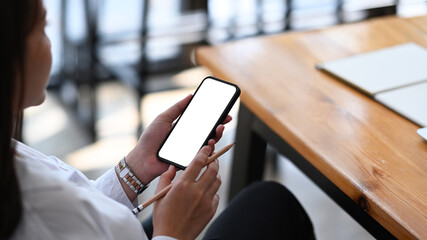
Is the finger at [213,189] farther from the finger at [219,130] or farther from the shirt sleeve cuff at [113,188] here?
the shirt sleeve cuff at [113,188]

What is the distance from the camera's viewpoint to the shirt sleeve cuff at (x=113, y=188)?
92 cm

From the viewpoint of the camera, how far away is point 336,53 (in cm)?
117

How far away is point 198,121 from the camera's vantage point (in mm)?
896

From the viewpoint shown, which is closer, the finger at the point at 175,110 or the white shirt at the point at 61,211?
the white shirt at the point at 61,211

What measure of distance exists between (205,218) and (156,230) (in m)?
0.08

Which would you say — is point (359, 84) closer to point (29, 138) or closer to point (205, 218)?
point (205, 218)

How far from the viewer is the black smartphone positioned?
88 centimetres

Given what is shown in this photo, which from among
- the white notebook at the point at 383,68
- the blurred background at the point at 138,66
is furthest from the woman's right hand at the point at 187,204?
the blurred background at the point at 138,66

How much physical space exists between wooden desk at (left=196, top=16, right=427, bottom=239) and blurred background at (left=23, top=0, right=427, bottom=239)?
0.72m

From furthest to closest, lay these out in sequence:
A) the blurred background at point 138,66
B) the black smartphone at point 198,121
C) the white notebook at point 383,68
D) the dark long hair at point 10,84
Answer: the blurred background at point 138,66, the white notebook at point 383,68, the black smartphone at point 198,121, the dark long hair at point 10,84

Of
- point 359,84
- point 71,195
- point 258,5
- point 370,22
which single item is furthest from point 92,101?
point 71,195

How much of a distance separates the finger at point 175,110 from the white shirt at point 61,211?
250 millimetres

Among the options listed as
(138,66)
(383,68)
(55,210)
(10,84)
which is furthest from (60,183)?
(138,66)

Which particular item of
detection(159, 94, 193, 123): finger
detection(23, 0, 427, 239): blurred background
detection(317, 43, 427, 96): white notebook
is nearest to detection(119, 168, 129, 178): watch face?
detection(159, 94, 193, 123): finger
